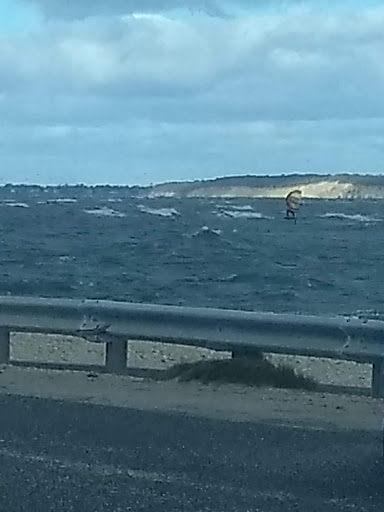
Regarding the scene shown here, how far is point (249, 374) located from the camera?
916 centimetres

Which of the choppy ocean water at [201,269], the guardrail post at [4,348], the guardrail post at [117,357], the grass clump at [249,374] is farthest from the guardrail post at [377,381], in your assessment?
the choppy ocean water at [201,269]

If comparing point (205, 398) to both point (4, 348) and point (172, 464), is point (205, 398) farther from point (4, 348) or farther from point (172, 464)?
point (172, 464)

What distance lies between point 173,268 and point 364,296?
9.67m

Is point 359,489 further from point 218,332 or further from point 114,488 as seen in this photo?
point 218,332

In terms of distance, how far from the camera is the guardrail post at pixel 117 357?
9.39 metres

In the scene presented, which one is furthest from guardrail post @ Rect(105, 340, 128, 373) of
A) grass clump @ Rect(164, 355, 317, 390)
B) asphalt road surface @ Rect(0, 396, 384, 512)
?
asphalt road surface @ Rect(0, 396, 384, 512)

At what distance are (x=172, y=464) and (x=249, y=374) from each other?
2657 millimetres

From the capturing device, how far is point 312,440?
7.24 m

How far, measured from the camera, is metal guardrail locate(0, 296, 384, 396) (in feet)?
28.2

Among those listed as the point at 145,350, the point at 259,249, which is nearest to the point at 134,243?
the point at 259,249

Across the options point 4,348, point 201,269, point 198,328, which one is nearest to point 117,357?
point 198,328

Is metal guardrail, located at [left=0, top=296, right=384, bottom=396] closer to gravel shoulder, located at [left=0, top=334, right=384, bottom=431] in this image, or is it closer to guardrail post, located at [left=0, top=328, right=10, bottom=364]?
guardrail post, located at [left=0, top=328, right=10, bottom=364]

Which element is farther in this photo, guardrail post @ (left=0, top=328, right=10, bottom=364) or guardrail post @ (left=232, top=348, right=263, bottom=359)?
guardrail post @ (left=0, top=328, right=10, bottom=364)

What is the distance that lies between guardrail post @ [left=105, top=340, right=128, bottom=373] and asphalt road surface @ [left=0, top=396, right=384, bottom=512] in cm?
131
